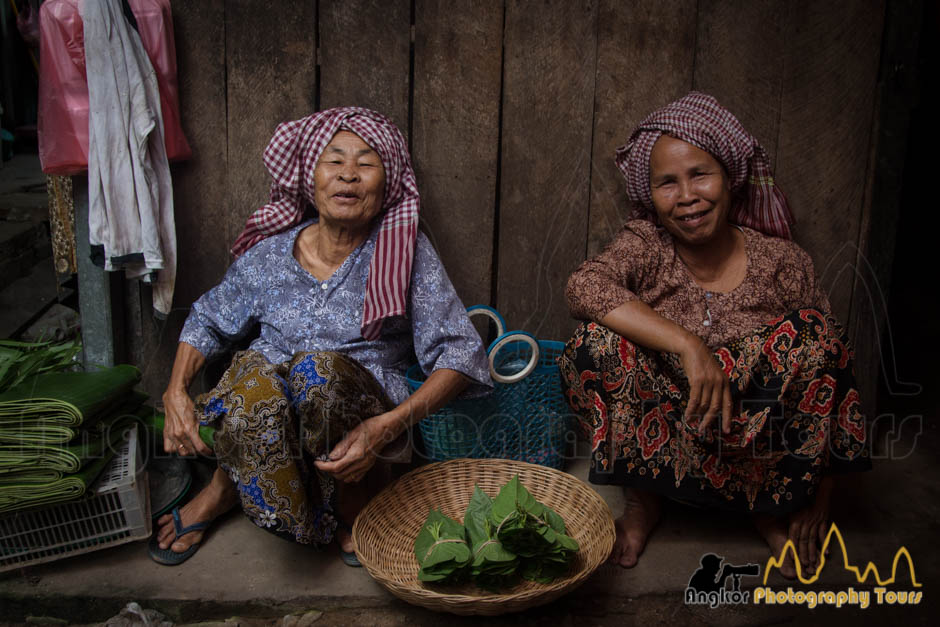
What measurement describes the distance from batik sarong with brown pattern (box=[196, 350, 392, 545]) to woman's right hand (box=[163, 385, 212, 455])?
7 centimetres

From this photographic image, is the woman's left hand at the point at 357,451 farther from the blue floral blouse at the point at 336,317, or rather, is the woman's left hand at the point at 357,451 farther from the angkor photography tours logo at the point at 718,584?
the angkor photography tours logo at the point at 718,584

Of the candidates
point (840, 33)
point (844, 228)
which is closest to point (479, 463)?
point (844, 228)

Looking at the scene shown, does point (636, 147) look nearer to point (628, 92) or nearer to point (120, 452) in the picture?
point (628, 92)

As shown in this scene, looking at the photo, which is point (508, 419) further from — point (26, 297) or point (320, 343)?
point (26, 297)

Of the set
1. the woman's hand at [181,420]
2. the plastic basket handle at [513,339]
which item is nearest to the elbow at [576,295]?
the plastic basket handle at [513,339]

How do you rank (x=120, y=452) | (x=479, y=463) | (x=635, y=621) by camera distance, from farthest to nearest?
(x=479, y=463) < (x=120, y=452) < (x=635, y=621)

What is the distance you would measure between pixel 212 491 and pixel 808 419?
1.80 metres

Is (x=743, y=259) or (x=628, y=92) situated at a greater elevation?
(x=628, y=92)

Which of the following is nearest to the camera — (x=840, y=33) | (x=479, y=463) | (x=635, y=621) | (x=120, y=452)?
(x=635, y=621)

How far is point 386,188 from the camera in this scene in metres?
2.23

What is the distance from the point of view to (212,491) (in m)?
2.22

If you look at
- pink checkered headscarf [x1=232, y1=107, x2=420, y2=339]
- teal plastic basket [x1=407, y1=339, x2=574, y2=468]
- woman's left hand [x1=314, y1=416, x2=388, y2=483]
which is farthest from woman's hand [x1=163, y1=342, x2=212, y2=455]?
teal plastic basket [x1=407, y1=339, x2=574, y2=468]

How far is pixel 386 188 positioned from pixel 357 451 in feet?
2.72

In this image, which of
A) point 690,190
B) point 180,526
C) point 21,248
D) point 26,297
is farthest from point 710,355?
point 21,248
